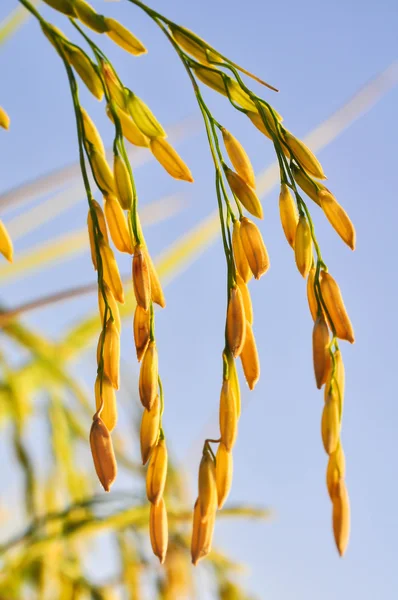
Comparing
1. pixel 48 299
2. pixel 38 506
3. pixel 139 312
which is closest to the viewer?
pixel 139 312

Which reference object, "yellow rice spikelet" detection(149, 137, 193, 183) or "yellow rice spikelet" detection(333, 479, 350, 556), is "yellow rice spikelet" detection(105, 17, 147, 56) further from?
"yellow rice spikelet" detection(333, 479, 350, 556)

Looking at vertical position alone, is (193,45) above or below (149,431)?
above

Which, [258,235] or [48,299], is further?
[48,299]

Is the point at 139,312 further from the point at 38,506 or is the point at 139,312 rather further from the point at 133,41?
the point at 38,506

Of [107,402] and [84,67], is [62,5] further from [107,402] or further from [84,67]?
[107,402]

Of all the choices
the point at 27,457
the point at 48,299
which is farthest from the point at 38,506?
the point at 48,299

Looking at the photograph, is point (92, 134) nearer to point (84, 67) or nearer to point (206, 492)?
point (84, 67)

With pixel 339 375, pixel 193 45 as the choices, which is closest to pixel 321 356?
pixel 339 375
